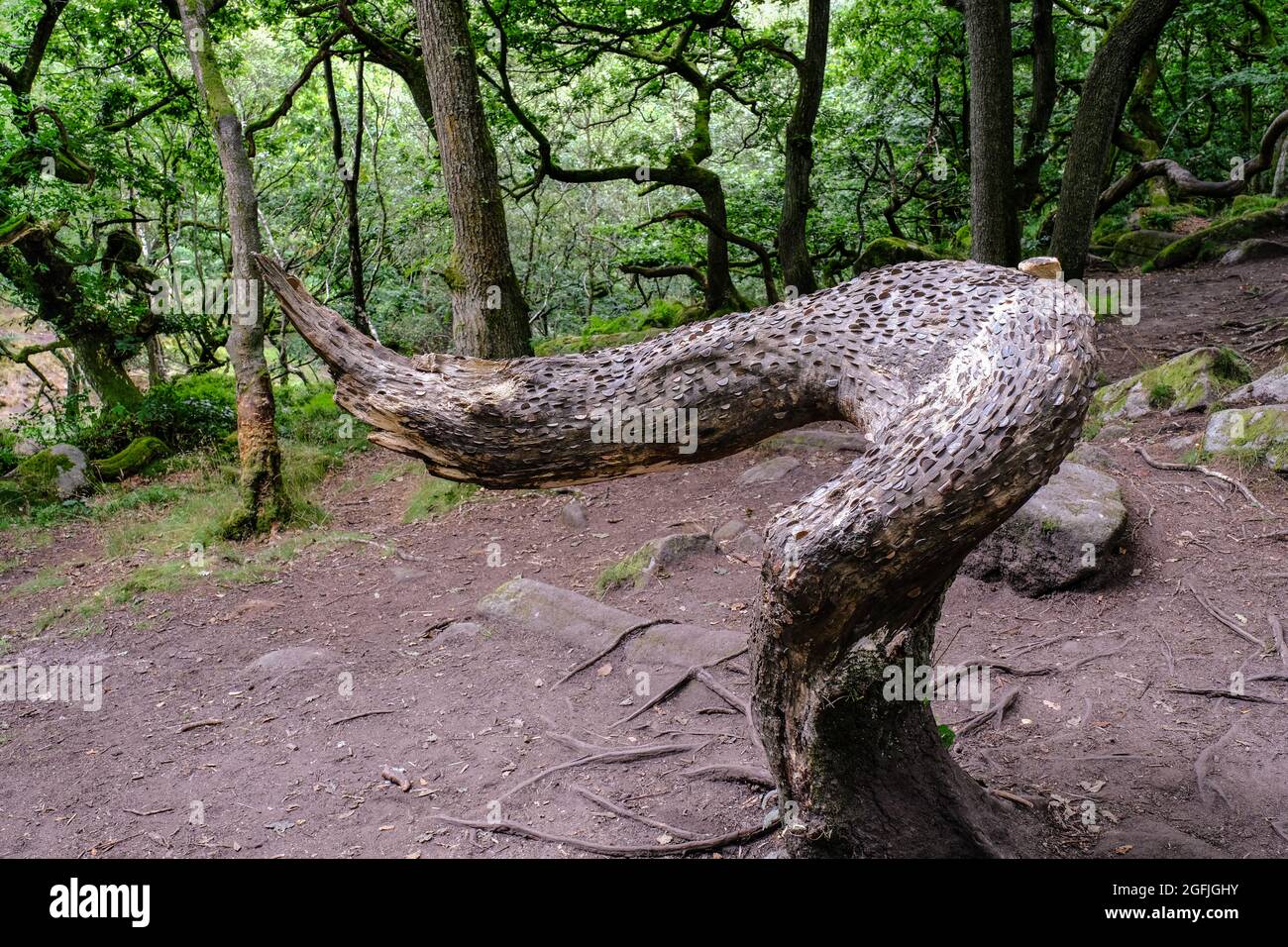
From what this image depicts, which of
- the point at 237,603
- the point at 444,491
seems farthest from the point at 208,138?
the point at 237,603

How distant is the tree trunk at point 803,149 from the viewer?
9.09 metres

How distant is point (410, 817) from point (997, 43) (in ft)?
23.6

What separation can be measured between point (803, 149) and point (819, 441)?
11.3 ft

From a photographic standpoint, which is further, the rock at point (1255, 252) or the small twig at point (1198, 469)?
the rock at point (1255, 252)

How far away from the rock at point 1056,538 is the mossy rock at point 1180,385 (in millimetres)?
1713

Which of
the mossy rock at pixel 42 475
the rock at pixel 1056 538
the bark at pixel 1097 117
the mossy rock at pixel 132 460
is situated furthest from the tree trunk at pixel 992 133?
the mossy rock at pixel 42 475

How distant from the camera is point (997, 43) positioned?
24.0ft

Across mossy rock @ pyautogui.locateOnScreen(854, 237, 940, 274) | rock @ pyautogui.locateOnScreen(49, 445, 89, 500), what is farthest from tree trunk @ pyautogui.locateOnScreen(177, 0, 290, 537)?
mossy rock @ pyautogui.locateOnScreen(854, 237, 940, 274)

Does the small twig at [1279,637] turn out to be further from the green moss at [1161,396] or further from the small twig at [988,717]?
the green moss at [1161,396]

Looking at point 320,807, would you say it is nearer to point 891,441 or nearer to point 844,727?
point 844,727

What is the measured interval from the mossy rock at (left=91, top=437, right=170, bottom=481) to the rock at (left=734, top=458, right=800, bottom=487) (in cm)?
766

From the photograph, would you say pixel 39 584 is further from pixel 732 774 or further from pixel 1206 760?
pixel 1206 760

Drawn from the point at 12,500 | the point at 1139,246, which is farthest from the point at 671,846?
the point at 1139,246

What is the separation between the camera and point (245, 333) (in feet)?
25.9
